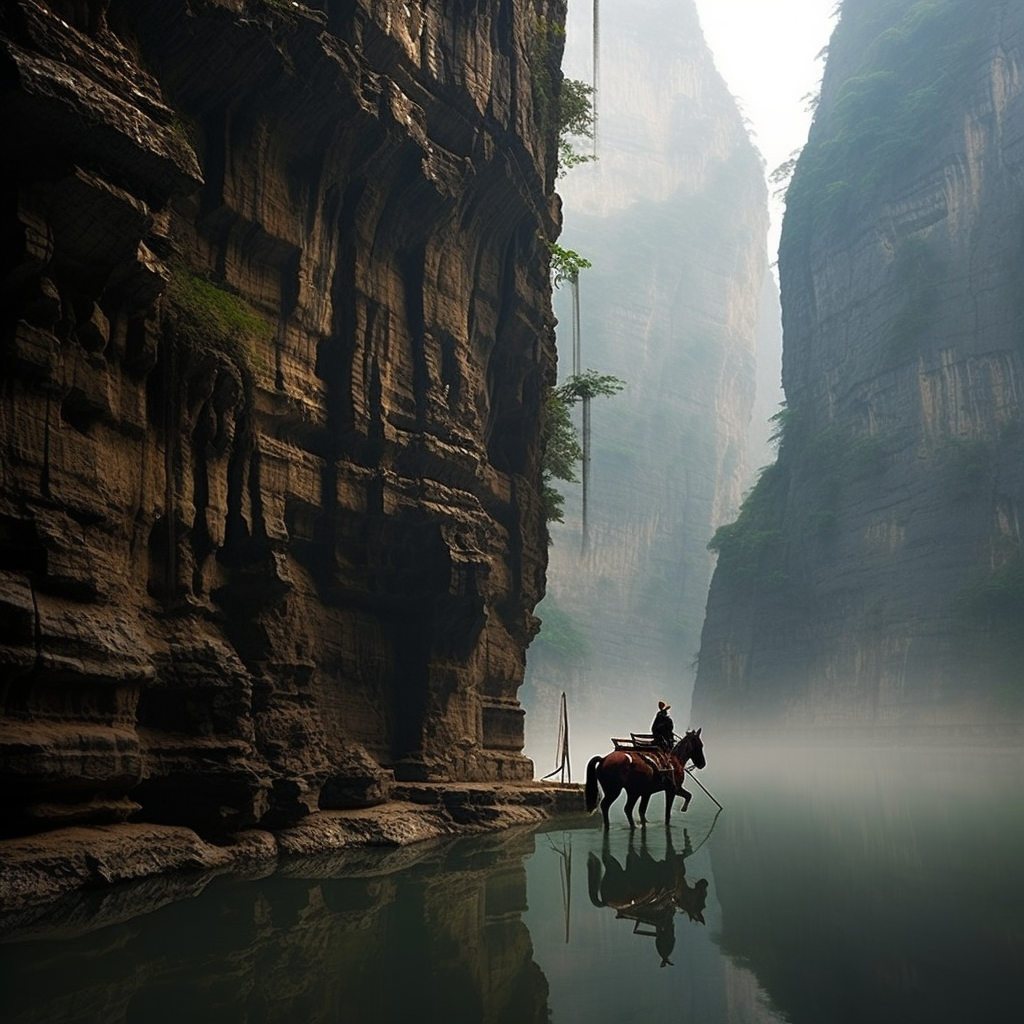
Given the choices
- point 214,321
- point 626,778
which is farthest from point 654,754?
point 214,321

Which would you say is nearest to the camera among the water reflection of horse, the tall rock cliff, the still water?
the still water

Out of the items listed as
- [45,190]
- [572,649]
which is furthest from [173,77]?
[572,649]

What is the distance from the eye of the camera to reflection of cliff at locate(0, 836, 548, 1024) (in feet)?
23.7

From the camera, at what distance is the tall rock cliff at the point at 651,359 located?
114062 mm

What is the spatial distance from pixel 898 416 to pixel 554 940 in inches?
2119

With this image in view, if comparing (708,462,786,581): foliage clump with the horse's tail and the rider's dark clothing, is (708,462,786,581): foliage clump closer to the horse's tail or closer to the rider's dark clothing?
the rider's dark clothing

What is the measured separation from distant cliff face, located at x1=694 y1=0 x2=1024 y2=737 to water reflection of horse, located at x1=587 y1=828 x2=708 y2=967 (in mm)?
37634

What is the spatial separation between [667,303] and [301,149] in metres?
128

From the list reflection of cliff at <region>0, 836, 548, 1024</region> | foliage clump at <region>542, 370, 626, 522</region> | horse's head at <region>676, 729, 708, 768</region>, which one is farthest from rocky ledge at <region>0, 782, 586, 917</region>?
foliage clump at <region>542, 370, 626, 522</region>

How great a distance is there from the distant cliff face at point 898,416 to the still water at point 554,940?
38.5m

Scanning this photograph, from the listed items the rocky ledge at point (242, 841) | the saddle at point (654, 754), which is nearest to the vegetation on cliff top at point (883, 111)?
the rocky ledge at point (242, 841)

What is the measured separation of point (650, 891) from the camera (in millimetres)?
12344

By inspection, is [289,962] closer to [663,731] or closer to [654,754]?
[654,754]

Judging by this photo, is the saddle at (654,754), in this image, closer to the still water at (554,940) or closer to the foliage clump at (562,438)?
the still water at (554,940)
